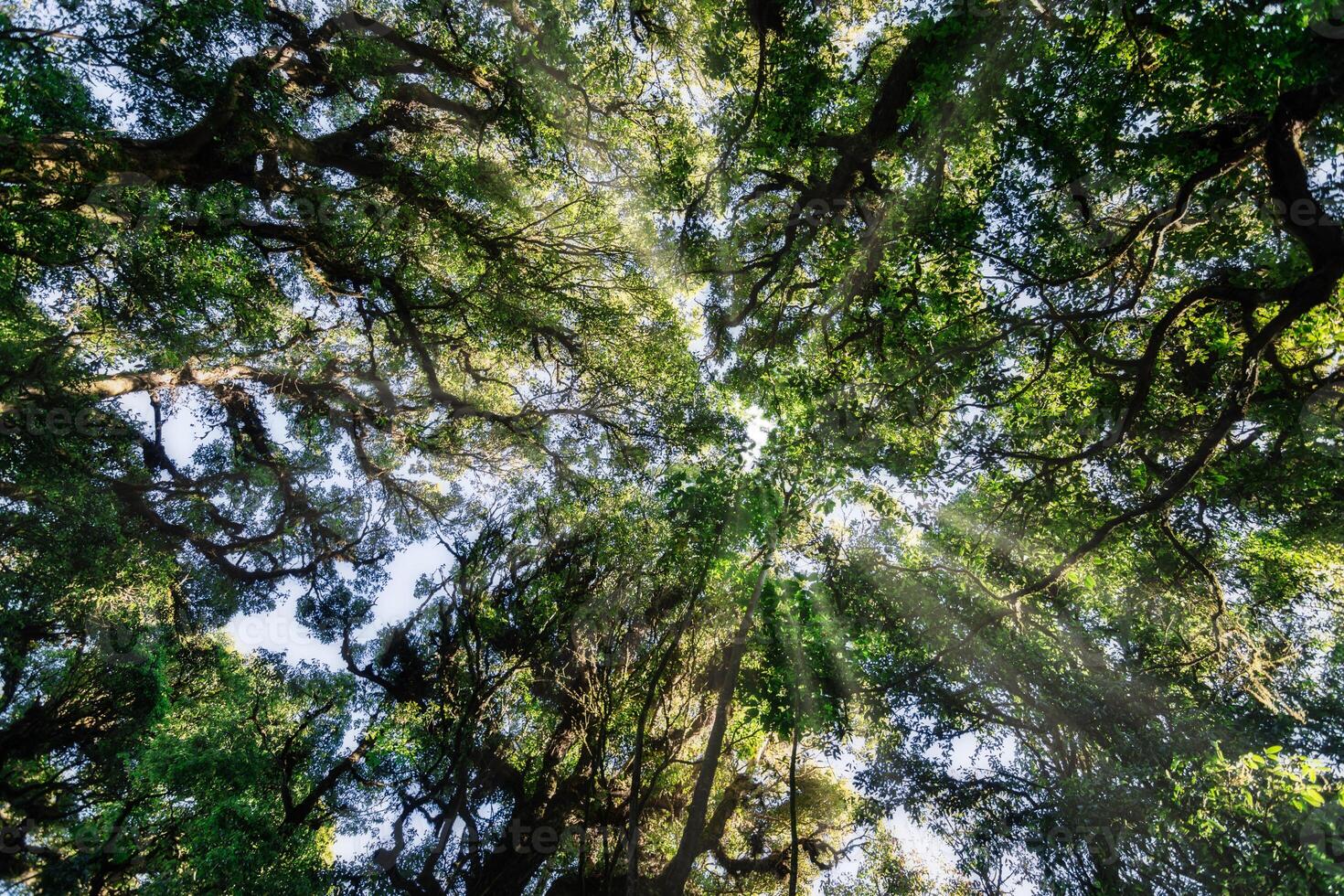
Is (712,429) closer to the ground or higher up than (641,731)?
higher up

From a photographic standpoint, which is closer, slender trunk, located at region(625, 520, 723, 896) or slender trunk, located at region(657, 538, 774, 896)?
slender trunk, located at region(625, 520, 723, 896)

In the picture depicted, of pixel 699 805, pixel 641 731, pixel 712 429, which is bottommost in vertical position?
pixel 699 805

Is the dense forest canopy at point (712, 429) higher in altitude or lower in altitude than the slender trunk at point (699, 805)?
A: higher

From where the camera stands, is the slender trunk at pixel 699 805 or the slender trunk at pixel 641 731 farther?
the slender trunk at pixel 699 805

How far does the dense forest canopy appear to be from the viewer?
596 centimetres

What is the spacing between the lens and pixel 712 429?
34.9 feet

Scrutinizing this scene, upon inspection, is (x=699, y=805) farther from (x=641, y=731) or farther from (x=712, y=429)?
(x=712, y=429)

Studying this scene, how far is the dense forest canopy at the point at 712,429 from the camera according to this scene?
5.96m

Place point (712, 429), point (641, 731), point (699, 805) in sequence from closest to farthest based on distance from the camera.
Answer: point (641, 731) < point (699, 805) < point (712, 429)

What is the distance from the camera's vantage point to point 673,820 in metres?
9.88

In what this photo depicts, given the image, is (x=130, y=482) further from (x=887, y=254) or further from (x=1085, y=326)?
(x=1085, y=326)

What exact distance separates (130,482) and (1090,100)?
1657cm

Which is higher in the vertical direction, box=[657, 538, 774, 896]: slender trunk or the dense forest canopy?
the dense forest canopy

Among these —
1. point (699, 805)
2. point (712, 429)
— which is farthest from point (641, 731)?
point (712, 429)
